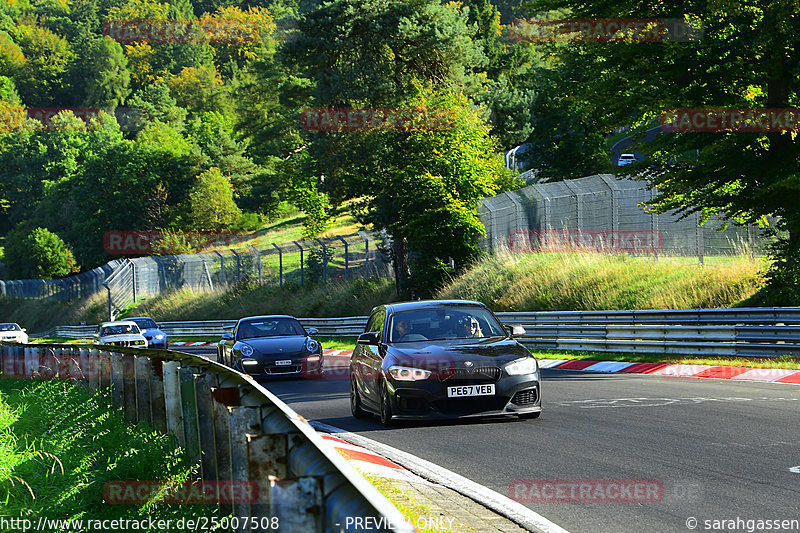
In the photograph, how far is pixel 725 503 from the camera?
6.36 metres

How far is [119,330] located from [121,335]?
62 centimetres

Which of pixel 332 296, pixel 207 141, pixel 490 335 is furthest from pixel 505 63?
pixel 490 335

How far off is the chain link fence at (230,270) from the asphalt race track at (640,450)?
2587 cm

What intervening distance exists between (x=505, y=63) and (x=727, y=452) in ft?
302

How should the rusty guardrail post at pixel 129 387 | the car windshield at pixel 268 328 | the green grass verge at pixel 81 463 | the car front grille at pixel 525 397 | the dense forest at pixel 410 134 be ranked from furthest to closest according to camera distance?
the car windshield at pixel 268 328, the dense forest at pixel 410 134, the car front grille at pixel 525 397, the rusty guardrail post at pixel 129 387, the green grass verge at pixel 81 463

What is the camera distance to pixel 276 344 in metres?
Result: 19.2

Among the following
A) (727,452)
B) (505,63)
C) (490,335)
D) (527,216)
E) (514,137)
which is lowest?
(727,452)

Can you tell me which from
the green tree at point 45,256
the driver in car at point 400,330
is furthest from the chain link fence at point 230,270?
the driver in car at point 400,330

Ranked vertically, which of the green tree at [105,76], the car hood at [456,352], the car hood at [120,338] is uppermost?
the green tree at [105,76]

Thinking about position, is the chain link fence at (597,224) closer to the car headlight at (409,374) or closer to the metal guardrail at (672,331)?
the metal guardrail at (672,331)

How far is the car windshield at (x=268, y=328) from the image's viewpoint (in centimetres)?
2010

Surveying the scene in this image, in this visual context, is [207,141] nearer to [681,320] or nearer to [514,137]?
[514,137]

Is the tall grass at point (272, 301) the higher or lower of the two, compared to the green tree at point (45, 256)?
lower

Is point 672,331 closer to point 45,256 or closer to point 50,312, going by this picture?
point 50,312
